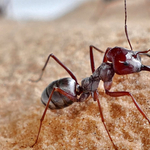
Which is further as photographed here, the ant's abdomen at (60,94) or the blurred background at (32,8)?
the blurred background at (32,8)

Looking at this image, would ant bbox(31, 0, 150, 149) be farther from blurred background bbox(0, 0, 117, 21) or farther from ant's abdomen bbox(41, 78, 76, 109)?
blurred background bbox(0, 0, 117, 21)

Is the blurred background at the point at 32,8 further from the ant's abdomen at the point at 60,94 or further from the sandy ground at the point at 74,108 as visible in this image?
the ant's abdomen at the point at 60,94

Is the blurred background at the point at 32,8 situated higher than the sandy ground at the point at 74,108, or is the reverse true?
the blurred background at the point at 32,8

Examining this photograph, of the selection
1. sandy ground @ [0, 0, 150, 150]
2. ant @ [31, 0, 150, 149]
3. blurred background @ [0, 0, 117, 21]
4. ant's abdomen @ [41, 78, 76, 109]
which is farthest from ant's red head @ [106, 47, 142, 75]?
blurred background @ [0, 0, 117, 21]

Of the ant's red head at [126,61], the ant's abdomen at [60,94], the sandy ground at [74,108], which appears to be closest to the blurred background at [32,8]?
the sandy ground at [74,108]

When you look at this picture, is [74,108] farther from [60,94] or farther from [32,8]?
[32,8]

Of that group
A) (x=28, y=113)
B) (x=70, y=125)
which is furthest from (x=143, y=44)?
(x=28, y=113)

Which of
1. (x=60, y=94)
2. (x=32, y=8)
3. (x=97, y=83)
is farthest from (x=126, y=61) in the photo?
(x=32, y=8)

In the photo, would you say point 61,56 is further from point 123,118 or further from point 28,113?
point 123,118
